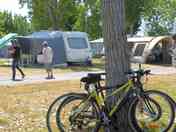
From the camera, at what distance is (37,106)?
36.0 feet

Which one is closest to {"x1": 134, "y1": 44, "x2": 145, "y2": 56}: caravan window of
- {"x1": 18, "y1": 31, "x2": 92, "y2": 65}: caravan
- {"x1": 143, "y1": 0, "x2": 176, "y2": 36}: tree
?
{"x1": 18, "y1": 31, "x2": 92, "y2": 65}: caravan

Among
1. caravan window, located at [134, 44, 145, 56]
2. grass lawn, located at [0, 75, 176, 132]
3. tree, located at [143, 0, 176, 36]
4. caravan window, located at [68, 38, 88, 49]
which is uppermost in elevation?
tree, located at [143, 0, 176, 36]

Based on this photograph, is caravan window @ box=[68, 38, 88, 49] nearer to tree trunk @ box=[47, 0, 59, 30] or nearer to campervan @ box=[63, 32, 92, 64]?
campervan @ box=[63, 32, 92, 64]

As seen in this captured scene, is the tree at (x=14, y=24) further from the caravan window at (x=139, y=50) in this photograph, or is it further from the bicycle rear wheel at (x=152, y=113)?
the bicycle rear wheel at (x=152, y=113)

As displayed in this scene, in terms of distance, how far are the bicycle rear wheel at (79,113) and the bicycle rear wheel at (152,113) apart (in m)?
0.52

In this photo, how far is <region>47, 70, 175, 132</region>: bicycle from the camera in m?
7.11

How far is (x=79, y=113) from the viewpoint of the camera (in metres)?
7.30

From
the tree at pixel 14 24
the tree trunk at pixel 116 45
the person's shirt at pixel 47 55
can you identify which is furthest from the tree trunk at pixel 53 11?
the tree at pixel 14 24

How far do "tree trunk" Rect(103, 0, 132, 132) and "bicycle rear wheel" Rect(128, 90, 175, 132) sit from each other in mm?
176

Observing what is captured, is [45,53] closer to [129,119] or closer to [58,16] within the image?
[129,119]

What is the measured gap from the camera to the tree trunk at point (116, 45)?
734 centimetres

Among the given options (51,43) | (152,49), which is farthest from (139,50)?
(51,43)

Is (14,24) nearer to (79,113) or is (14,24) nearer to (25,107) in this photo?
(25,107)

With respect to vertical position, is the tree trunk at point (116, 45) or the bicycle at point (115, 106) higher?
the tree trunk at point (116, 45)
